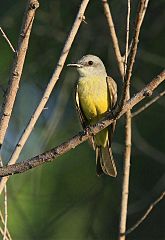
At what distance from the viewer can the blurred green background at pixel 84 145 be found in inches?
232

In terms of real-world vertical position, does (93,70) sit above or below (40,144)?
above

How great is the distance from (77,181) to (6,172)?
4.14 m

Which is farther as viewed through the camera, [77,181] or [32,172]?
[77,181]

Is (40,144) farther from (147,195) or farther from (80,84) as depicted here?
(147,195)

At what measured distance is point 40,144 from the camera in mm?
4715

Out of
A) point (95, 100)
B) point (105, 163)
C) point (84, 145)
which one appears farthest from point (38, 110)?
point (84, 145)

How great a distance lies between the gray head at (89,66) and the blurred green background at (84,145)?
0.42 meters

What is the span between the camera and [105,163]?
15.3 feet

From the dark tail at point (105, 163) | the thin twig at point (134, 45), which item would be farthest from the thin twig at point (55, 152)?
the dark tail at point (105, 163)

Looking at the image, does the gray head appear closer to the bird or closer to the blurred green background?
the bird

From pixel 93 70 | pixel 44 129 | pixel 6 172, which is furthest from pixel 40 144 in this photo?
pixel 6 172

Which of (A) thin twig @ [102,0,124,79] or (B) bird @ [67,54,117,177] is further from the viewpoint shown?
(B) bird @ [67,54,117,177]

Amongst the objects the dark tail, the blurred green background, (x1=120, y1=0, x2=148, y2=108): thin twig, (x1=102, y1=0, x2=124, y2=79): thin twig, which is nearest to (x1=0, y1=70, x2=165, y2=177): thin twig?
(x1=120, y1=0, x2=148, y2=108): thin twig

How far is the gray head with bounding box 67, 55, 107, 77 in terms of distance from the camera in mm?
5086
